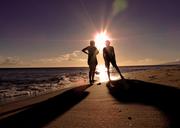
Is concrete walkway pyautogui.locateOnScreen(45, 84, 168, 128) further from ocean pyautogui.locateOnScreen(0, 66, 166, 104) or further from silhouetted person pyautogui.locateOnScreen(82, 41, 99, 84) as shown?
silhouetted person pyautogui.locateOnScreen(82, 41, 99, 84)

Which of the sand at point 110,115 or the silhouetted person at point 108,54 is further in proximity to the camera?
the silhouetted person at point 108,54

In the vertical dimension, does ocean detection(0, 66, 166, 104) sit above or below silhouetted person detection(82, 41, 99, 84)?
below

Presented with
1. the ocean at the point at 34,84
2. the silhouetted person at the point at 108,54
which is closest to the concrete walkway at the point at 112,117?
the ocean at the point at 34,84

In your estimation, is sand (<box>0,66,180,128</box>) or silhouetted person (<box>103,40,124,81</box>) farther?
silhouetted person (<box>103,40,124,81</box>)

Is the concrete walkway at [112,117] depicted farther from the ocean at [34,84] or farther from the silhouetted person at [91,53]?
the silhouetted person at [91,53]

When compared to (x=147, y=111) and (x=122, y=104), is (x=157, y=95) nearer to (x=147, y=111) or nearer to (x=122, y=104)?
(x=122, y=104)

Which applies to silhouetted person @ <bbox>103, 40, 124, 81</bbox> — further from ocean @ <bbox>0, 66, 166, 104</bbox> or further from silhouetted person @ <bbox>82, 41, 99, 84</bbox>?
ocean @ <bbox>0, 66, 166, 104</bbox>

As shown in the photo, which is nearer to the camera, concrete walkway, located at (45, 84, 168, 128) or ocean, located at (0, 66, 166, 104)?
concrete walkway, located at (45, 84, 168, 128)

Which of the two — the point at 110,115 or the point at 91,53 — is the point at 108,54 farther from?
the point at 110,115

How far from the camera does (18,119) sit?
16.7 feet

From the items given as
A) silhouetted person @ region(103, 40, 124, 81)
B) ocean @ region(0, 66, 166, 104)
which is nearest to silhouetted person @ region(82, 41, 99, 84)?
silhouetted person @ region(103, 40, 124, 81)

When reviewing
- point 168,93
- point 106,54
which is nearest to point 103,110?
point 168,93

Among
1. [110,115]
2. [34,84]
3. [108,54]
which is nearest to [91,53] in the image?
[108,54]

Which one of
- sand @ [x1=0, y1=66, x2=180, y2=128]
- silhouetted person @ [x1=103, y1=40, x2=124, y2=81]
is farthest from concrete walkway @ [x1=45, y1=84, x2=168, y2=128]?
silhouetted person @ [x1=103, y1=40, x2=124, y2=81]
